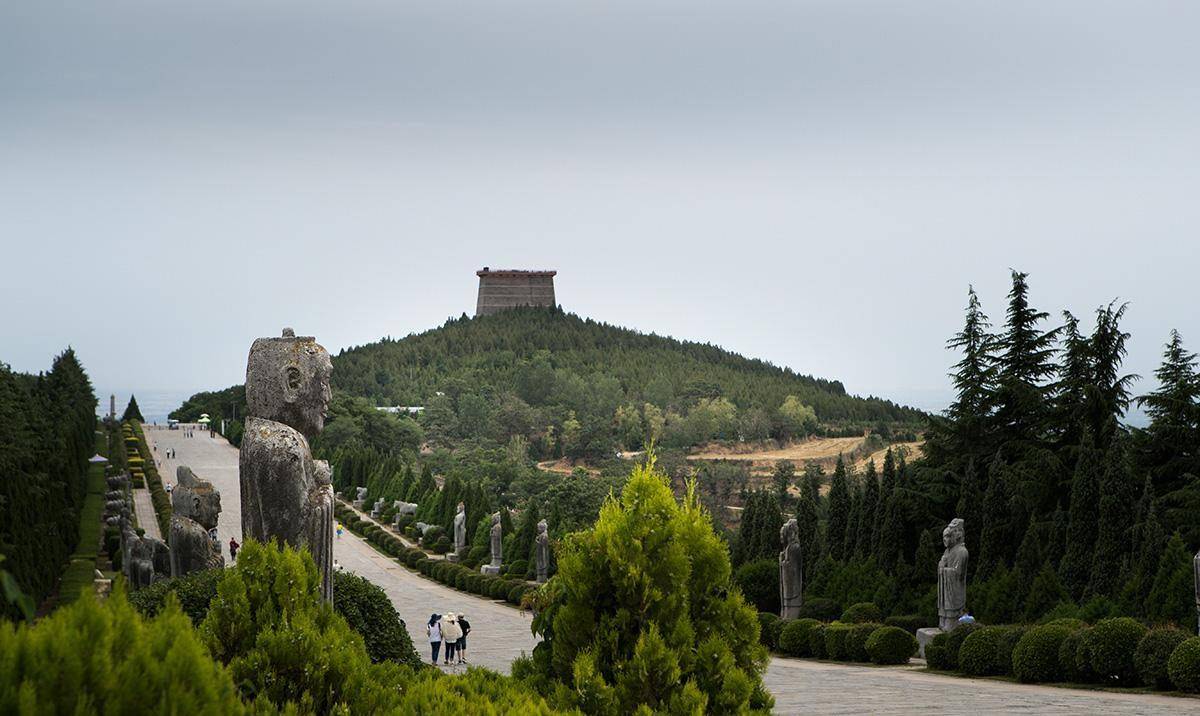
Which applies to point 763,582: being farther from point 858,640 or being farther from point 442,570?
point 442,570

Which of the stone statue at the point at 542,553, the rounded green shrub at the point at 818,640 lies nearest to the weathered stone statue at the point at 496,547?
the stone statue at the point at 542,553

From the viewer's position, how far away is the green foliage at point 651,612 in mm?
8133

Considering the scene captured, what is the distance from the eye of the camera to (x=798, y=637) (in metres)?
25.0

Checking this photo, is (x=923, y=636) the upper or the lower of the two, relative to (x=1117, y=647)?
lower

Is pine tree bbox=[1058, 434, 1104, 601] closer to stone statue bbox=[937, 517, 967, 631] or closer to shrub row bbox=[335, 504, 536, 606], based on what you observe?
stone statue bbox=[937, 517, 967, 631]

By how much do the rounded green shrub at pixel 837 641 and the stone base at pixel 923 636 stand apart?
50.3 inches

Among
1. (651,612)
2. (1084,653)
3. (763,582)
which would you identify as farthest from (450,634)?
(651,612)

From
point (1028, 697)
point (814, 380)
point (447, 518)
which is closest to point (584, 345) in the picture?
point (814, 380)

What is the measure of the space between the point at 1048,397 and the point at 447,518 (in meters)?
25.9

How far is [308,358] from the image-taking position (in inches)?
393

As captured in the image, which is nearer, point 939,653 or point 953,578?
point 939,653

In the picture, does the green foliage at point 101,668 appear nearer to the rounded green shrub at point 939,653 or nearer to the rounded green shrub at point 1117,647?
the rounded green shrub at point 1117,647

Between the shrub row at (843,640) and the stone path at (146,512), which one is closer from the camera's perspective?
the shrub row at (843,640)

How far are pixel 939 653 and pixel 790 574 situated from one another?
21.8 feet
